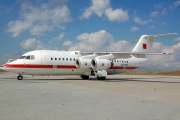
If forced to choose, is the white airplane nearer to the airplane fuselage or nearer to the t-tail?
the airplane fuselage

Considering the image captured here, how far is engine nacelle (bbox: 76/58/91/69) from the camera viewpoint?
26141 millimetres

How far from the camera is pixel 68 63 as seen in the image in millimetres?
26266

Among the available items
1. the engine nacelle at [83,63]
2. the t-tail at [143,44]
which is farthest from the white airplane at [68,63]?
the t-tail at [143,44]

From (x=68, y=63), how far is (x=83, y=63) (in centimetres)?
169

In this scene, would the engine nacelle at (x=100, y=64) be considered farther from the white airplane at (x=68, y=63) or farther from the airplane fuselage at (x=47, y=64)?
the airplane fuselage at (x=47, y=64)

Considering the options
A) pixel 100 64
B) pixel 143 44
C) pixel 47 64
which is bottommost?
pixel 100 64

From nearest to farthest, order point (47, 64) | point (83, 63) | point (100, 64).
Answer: point (47, 64), point (100, 64), point (83, 63)

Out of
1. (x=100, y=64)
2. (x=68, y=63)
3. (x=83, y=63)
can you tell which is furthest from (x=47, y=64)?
(x=100, y=64)

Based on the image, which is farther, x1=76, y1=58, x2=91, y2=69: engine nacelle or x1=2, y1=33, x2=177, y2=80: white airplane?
x1=76, y1=58, x2=91, y2=69: engine nacelle

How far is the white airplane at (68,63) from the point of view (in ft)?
78.7

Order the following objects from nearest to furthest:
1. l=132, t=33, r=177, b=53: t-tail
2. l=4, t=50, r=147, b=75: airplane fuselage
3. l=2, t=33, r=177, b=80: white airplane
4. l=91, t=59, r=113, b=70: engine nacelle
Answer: l=4, t=50, r=147, b=75: airplane fuselage < l=2, t=33, r=177, b=80: white airplane < l=91, t=59, r=113, b=70: engine nacelle < l=132, t=33, r=177, b=53: t-tail

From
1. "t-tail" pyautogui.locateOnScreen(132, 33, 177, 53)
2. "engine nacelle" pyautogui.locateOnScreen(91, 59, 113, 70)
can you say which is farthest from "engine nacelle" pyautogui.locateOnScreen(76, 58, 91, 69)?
"t-tail" pyautogui.locateOnScreen(132, 33, 177, 53)

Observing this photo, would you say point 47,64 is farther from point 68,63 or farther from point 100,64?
point 100,64

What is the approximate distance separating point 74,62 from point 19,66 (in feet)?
20.4
